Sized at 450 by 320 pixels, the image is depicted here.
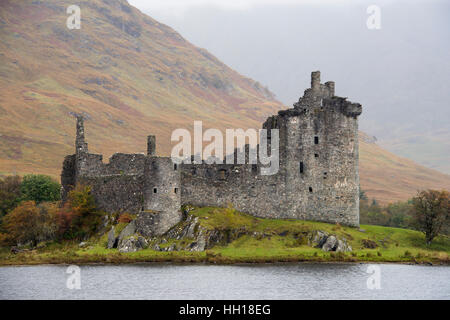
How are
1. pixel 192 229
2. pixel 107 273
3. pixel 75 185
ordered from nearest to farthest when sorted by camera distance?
pixel 107 273
pixel 192 229
pixel 75 185

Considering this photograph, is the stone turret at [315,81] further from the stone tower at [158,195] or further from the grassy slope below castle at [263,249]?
the stone tower at [158,195]

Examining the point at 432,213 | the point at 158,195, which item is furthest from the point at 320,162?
the point at 158,195

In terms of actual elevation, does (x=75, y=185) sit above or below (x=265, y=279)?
above

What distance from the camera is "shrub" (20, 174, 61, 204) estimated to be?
72.8 metres

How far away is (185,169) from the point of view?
196ft

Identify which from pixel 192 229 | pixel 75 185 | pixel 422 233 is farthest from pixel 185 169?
pixel 422 233

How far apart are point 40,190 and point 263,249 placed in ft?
102

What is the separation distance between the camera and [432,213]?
58.8m

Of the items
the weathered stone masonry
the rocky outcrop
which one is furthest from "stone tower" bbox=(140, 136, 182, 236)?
the weathered stone masonry

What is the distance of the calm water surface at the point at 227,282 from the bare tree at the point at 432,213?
7993 millimetres

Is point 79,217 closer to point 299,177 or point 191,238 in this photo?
point 191,238
